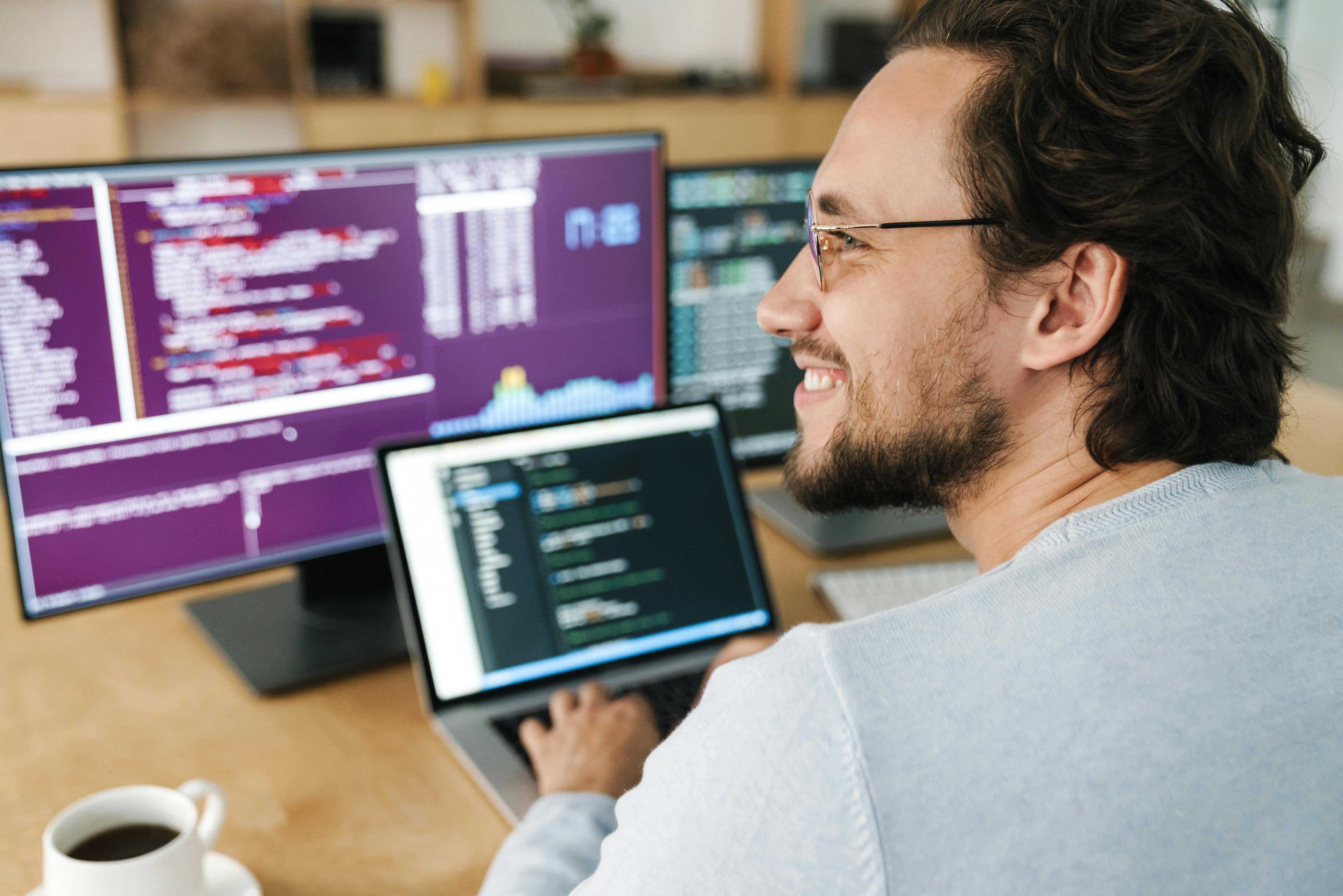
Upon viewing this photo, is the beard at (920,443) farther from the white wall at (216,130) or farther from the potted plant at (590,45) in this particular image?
the potted plant at (590,45)

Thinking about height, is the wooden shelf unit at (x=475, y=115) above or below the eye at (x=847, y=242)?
below

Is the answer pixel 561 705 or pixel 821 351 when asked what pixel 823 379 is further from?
pixel 561 705

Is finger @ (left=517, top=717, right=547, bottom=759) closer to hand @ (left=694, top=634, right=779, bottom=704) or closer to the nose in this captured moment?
hand @ (left=694, top=634, right=779, bottom=704)

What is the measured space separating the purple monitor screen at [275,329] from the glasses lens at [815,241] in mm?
358

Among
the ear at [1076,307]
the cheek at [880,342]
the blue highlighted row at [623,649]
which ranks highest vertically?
the ear at [1076,307]

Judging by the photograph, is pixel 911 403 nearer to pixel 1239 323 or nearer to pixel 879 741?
pixel 1239 323

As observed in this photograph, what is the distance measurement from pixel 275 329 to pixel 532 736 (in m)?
0.47

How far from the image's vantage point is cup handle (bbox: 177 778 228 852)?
759 mm

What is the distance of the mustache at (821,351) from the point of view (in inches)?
33.6

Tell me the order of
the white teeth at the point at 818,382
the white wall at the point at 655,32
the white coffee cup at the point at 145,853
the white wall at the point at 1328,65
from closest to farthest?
the white coffee cup at the point at 145,853
the white teeth at the point at 818,382
the white wall at the point at 655,32
the white wall at the point at 1328,65

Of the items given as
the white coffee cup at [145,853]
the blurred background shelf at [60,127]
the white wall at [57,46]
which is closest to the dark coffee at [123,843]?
the white coffee cup at [145,853]

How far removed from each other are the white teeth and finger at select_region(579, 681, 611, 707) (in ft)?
1.10

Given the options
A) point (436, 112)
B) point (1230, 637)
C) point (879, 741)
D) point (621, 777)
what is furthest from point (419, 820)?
point (436, 112)

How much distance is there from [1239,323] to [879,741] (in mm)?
434
